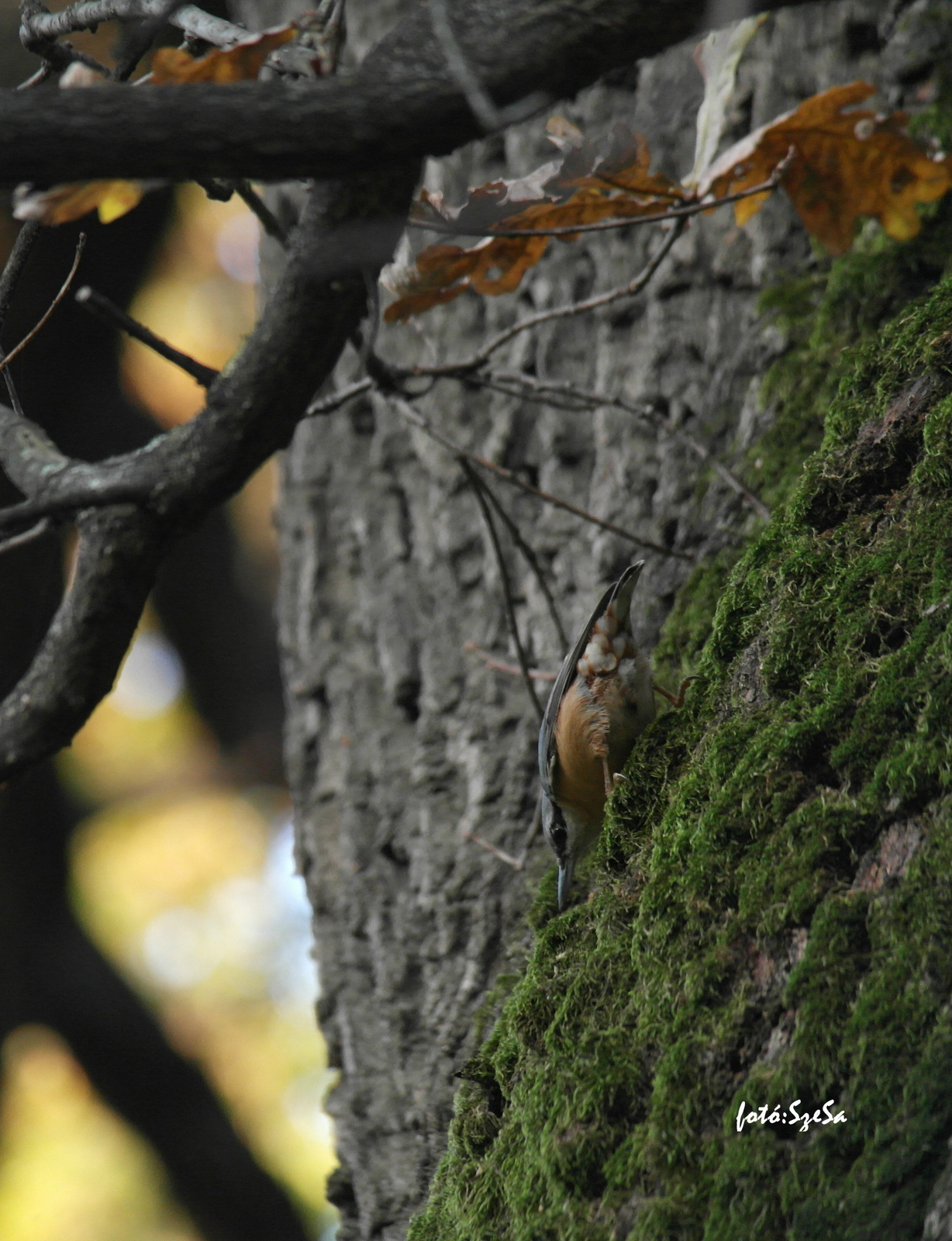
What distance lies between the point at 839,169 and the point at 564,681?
3.43ft

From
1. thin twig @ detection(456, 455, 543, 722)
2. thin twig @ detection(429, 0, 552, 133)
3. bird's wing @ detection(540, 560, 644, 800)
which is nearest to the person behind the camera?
thin twig @ detection(429, 0, 552, 133)

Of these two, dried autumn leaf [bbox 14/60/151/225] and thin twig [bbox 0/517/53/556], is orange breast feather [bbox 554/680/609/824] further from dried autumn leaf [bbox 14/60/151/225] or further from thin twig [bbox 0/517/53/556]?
dried autumn leaf [bbox 14/60/151/225]

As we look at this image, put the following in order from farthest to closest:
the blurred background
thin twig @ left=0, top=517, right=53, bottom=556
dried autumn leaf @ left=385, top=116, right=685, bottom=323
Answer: the blurred background → dried autumn leaf @ left=385, top=116, right=685, bottom=323 → thin twig @ left=0, top=517, right=53, bottom=556

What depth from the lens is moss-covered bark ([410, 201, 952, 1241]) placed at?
3.31 ft

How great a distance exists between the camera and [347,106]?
1.17m

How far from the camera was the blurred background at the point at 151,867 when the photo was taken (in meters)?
4.14

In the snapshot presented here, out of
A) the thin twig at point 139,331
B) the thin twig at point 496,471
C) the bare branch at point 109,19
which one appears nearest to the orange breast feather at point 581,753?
the thin twig at point 496,471

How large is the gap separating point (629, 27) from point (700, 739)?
993mm

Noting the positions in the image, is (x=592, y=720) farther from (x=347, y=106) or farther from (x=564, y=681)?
(x=347, y=106)

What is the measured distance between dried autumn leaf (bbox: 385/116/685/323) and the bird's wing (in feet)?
1.96

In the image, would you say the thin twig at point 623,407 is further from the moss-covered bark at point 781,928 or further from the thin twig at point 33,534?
the thin twig at point 33,534

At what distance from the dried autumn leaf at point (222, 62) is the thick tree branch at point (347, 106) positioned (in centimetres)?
20
